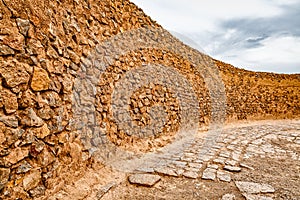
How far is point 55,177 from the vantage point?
2.47 metres

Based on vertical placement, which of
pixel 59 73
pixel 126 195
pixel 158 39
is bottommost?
pixel 126 195

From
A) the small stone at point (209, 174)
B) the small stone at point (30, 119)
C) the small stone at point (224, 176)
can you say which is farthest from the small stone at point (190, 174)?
the small stone at point (30, 119)

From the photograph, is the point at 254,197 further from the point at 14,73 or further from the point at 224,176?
the point at 14,73

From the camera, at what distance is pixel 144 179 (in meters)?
3.05

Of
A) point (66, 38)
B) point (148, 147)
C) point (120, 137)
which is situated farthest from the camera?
point (148, 147)

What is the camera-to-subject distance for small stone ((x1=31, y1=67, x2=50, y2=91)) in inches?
89.4

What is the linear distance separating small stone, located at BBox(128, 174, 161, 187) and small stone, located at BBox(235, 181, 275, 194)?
113 cm

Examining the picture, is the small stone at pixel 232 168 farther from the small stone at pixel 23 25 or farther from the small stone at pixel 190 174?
the small stone at pixel 23 25

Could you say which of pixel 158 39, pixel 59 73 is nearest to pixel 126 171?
pixel 59 73

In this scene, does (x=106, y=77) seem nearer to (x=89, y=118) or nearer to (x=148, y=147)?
(x=89, y=118)

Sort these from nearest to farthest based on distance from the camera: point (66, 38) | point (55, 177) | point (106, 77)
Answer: point (55, 177) → point (66, 38) → point (106, 77)

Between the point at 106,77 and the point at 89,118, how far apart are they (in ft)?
2.94

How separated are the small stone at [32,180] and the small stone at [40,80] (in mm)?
886

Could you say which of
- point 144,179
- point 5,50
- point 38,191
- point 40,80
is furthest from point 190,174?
point 5,50
